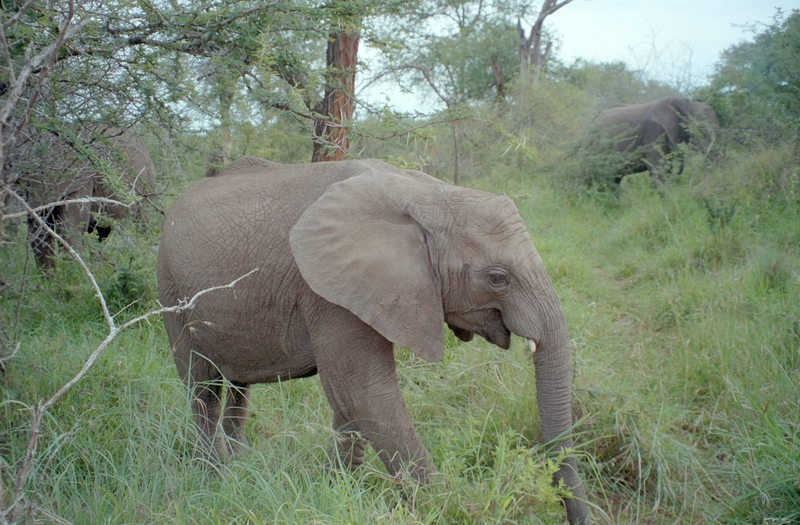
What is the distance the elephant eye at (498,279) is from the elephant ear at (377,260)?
214mm

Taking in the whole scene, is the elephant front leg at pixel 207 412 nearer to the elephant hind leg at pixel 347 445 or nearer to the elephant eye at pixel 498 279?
the elephant hind leg at pixel 347 445

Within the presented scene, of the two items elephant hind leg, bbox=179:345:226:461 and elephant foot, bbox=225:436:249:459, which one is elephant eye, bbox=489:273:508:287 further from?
elephant hind leg, bbox=179:345:226:461

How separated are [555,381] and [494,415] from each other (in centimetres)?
99

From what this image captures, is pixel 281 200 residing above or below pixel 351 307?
above

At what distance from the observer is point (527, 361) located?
412cm

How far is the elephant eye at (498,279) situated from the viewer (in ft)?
8.75

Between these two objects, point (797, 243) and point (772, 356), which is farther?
point (797, 243)

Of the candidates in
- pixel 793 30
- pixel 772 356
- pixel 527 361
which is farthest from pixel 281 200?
pixel 793 30

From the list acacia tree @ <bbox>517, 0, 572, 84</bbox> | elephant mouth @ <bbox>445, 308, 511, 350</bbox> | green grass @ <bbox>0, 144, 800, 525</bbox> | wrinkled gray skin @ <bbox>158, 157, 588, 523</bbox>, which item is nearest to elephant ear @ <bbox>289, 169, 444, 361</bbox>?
wrinkled gray skin @ <bbox>158, 157, 588, 523</bbox>

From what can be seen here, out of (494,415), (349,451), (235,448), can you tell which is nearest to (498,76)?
(494,415)

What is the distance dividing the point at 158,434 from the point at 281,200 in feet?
3.82

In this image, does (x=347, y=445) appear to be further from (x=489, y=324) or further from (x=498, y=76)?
(x=498, y=76)

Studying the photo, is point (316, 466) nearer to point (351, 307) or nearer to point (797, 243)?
point (351, 307)

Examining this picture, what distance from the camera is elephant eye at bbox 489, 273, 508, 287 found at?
2.67 meters
